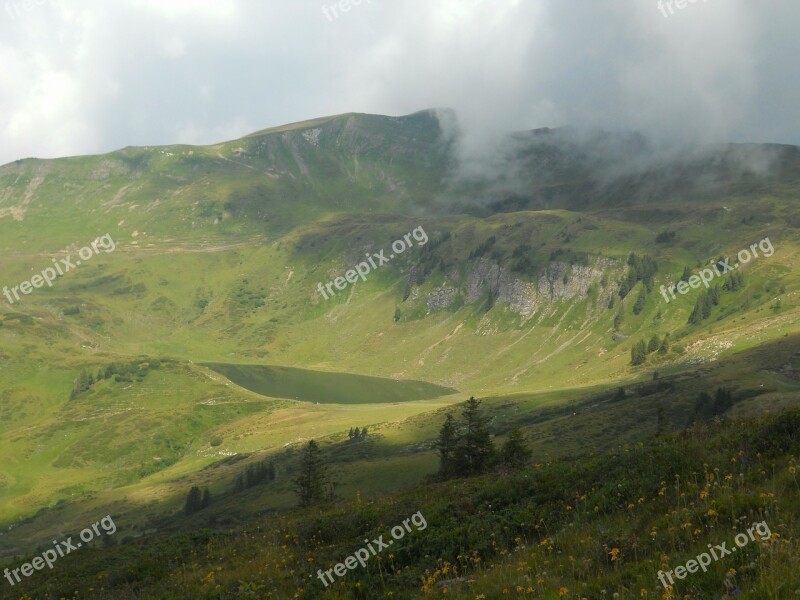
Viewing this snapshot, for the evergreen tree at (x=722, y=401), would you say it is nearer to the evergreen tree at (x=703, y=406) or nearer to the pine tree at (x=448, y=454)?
the evergreen tree at (x=703, y=406)

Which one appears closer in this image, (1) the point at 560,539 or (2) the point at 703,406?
(1) the point at 560,539

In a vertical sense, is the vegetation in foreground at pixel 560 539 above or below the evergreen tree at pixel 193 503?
above

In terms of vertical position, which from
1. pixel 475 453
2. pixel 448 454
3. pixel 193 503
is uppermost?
pixel 475 453

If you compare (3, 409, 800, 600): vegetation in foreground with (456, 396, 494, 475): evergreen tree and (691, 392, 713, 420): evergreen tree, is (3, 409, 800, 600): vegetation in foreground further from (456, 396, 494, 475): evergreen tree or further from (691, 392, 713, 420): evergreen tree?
(691, 392, 713, 420): evergreen tree

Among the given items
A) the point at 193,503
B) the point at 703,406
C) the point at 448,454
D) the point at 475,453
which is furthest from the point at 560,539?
the point at 193,503

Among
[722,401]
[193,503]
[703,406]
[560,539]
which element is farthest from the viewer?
[193,503]

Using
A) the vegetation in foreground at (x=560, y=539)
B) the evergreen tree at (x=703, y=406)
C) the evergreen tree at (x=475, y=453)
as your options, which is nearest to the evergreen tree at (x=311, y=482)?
the evergreen tree at (x=475, y=453)

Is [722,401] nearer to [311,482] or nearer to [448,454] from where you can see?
[448,454]

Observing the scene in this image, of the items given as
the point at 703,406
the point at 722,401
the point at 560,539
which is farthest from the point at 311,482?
the point at 722,401

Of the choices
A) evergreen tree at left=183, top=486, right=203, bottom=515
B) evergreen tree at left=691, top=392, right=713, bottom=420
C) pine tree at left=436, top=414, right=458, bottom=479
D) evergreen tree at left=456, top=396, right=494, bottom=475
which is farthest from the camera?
evergreen tree at left=183, top=486, right=203, bottom=515

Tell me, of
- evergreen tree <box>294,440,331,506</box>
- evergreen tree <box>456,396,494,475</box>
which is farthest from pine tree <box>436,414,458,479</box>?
evergreen tree <box>294,440,331,506</box>

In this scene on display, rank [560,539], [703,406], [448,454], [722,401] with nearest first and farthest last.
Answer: [560,539] → [448,454] → [722,401] → [703,406]

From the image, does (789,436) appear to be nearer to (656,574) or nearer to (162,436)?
(656,574)

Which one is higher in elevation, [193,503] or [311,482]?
[311,482]
